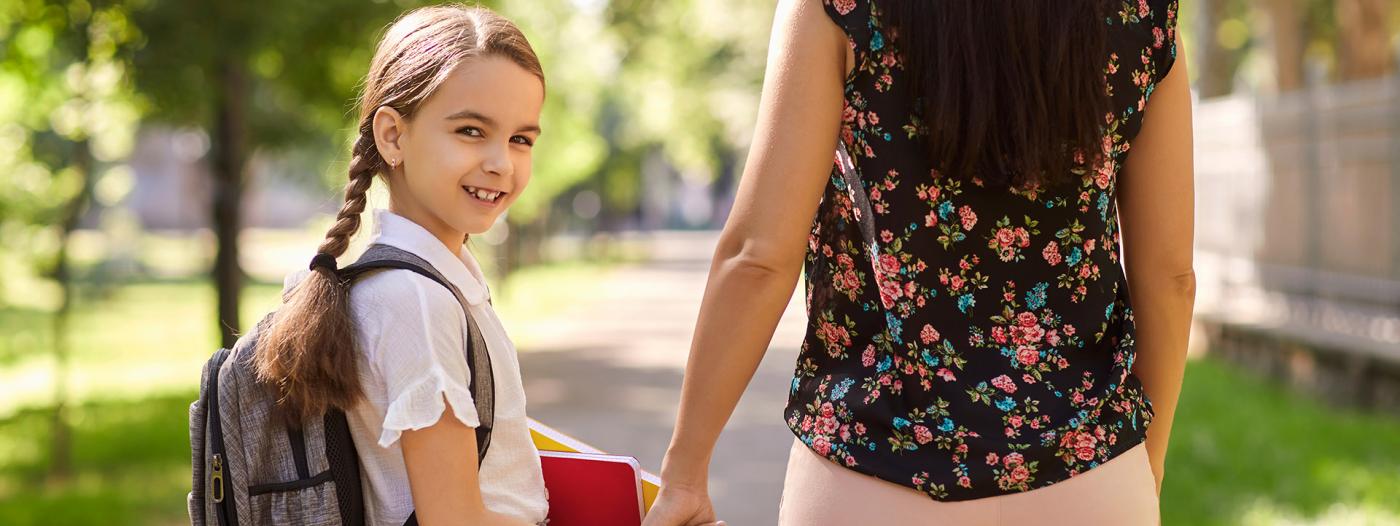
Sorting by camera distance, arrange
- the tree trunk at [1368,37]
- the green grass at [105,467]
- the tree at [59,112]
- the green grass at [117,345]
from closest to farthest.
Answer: the green grass at [105,467] → the tree at [59,112] → the tree trunk at [1368,37] → the green grass at [117,345]

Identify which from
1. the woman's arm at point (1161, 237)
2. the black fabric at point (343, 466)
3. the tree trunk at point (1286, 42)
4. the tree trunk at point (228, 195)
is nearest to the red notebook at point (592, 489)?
the black fabric at point (343, 466)

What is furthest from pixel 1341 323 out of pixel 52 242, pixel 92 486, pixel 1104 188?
pixel 52 242

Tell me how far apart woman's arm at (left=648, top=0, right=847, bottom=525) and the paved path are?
16.8ft

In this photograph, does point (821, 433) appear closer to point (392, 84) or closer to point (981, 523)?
point (981, 523)

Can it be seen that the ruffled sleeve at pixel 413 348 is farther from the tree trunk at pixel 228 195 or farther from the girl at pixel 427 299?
the tree trunk at pixel 228 195

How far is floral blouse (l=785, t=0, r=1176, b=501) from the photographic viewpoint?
1845 mm

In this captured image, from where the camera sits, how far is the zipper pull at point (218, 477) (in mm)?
1816

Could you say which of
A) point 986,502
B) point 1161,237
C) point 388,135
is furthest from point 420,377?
point 1161,237

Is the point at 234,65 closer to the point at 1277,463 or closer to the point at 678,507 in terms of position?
the point at 1277,463

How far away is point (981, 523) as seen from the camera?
1.85m

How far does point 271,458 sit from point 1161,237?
48.7 inches

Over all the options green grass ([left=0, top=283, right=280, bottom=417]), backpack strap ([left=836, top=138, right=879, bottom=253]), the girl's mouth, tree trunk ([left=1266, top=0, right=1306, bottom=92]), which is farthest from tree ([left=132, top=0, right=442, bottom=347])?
tree trunk ([left=1266, top=0, right=1306, bottom=92])

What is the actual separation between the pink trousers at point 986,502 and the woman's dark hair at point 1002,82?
1.30 feet

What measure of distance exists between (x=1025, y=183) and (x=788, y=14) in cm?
38
